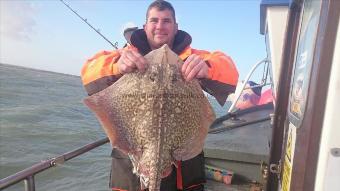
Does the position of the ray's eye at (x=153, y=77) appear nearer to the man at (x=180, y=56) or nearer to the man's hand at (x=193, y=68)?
the man's hand at (x=193, y=68)

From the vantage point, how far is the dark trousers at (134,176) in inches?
114

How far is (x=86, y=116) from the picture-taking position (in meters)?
24.3

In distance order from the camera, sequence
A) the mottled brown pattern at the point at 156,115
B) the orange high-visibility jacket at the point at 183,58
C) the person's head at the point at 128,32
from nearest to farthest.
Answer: the mottled brown pattern at the point at 156,115 → the orange high-visibility jacket at the point at 183,58 → the person's head at the point at 128,32

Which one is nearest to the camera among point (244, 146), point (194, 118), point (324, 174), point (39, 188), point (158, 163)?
point (324, 174)

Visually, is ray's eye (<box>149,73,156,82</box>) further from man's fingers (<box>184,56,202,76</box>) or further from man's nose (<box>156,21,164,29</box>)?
man's nose (<box>156,21,164,29</box>)

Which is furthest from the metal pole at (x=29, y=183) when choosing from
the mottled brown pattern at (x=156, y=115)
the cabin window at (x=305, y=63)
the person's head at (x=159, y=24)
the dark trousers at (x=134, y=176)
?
the cabin window at (x=305, y=63)

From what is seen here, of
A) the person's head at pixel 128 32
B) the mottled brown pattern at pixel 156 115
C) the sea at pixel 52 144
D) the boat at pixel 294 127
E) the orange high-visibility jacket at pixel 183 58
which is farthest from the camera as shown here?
the sea at pixel 52 144

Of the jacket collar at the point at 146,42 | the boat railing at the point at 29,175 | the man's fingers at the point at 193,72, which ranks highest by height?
the jacket collar at the point at 146,42

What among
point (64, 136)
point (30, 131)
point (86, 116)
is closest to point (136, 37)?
point (64, 136)

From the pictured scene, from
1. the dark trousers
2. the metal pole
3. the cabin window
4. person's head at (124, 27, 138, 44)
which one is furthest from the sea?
the cabin window

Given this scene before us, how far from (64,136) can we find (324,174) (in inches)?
659

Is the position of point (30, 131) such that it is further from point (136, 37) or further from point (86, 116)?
point (136, 37)

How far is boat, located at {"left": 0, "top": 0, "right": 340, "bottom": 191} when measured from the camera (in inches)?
57.0

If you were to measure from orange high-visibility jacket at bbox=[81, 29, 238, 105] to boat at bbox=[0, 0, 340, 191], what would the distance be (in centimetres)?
49
